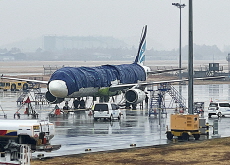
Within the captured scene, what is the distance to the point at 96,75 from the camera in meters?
58.9

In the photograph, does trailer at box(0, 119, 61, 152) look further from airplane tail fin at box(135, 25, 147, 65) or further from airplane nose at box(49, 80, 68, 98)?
airplane tail fin at box(135, 25, 147, 65)

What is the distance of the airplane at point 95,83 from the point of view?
5347 cm

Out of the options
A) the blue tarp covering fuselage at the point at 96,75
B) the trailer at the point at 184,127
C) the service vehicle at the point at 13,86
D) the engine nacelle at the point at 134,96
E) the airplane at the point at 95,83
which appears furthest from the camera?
the service vehicle at the point at 13,86

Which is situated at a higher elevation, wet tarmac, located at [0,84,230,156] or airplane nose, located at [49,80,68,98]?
airplane nose, located at [49,80,68,98]

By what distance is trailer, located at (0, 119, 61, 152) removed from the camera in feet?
95.0

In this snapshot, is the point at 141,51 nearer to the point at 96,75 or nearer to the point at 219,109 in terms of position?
the point at 96,75

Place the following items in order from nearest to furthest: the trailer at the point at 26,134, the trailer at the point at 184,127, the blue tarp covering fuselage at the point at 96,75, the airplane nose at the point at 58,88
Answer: the trailer at the point at 26,134 → the trailer at the point at 184,127 → the airplane nose at the point at 58,88 → the blue tarp covering fuselage at the point at 96,75

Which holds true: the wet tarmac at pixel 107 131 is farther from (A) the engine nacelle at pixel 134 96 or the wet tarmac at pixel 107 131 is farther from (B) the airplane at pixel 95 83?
(B) the airplane at pixel 95 83

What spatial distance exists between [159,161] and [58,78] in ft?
90.2

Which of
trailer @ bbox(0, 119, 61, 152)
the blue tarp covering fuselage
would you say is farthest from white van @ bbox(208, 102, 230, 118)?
trailer @ bbox(0, 119, 61, 152)

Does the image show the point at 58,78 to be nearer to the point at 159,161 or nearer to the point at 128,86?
the point at 128,86

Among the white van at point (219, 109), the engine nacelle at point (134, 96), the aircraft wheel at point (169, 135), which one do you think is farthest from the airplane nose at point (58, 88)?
the aircraft wheel at point (169, 135)

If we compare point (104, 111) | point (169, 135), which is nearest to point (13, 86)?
point (104, 111)

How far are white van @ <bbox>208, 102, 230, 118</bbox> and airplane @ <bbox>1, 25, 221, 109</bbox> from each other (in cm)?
820
